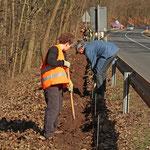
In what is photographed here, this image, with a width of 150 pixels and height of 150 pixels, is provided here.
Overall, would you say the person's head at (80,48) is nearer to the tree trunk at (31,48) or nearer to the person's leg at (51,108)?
the person's leg at (51,108)

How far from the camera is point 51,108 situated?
16.4ft

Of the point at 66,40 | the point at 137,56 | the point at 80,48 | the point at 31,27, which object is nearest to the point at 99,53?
the point at 80,48

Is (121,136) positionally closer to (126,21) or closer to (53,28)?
(53,28)

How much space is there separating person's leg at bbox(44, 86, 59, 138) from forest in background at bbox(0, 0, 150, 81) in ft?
34.8

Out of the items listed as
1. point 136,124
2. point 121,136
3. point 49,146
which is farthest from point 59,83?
point 136,124

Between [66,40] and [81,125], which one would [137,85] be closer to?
[81,125]

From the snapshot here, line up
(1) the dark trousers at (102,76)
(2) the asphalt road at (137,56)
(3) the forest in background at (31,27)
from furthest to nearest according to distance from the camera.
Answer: (3) the forest in background at (31,27), (2) the asphalt road at (137,56), (1) the dark trousers at (102,76)

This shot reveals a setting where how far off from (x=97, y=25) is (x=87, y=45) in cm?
915

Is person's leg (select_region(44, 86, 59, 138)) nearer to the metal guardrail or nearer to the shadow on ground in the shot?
the shadow on ground

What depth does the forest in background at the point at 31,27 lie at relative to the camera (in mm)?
17688

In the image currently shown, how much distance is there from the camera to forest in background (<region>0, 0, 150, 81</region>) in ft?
58.0

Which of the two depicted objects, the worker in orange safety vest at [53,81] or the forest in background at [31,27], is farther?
the forest in background at [31,27]

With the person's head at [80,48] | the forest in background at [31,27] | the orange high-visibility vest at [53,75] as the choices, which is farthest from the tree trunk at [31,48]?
the orange high-visibility vest at [53,75]

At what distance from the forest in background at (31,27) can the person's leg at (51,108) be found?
10.6m
